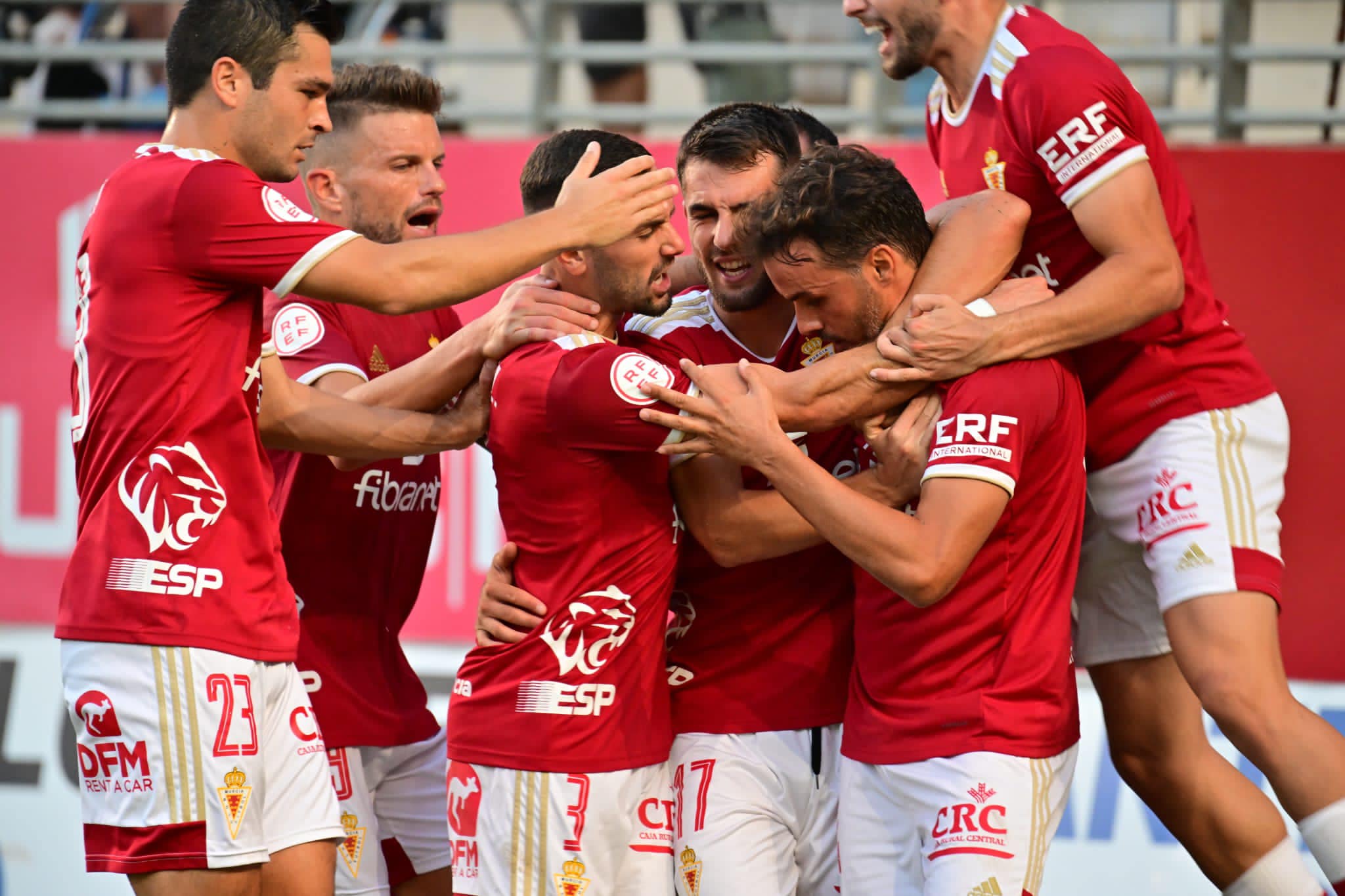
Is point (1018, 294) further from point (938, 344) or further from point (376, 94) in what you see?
point (376, 94)

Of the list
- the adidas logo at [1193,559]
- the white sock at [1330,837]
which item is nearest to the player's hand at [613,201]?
the adidas logo at [1193,559]

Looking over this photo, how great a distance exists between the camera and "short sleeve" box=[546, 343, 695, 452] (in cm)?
323

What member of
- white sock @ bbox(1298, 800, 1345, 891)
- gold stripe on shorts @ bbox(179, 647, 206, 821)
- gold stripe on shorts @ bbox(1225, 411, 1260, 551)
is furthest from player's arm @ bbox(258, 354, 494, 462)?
white sock @ bbox(1298, 800, 1345, 891)

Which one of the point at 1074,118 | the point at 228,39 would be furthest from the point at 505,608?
the point at 1074,118

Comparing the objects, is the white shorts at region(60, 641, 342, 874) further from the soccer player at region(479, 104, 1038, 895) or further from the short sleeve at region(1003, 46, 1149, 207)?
the short sleeve at region(1003, 46, 1149, 207)

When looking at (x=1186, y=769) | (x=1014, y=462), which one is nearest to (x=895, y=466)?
(x=1014, y=462)

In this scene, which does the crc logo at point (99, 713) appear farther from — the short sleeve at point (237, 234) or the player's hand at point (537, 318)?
the player's hand at point (537, 318)

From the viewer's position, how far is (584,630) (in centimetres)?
337

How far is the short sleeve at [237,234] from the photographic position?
3203 millimetres

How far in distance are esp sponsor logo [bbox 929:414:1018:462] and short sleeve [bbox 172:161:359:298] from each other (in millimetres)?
1434

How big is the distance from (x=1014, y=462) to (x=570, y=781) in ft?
4.02

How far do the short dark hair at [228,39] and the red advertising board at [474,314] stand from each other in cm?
367

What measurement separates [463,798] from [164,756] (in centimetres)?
68

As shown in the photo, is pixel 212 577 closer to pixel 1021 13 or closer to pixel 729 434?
pixel 729 434
